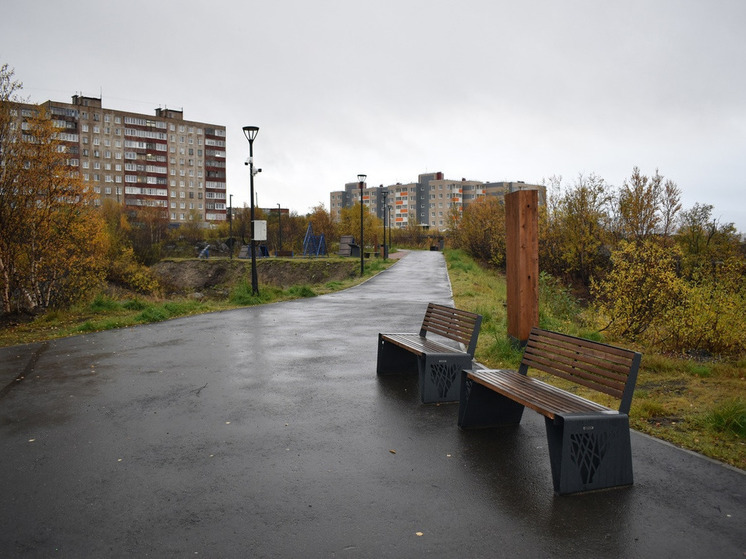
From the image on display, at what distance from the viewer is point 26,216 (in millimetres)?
13633

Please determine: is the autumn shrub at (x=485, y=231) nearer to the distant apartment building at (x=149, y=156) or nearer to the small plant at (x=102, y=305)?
the small plant at (x=102, y=305)

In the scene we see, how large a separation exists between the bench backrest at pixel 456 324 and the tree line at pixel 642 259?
13.2ft

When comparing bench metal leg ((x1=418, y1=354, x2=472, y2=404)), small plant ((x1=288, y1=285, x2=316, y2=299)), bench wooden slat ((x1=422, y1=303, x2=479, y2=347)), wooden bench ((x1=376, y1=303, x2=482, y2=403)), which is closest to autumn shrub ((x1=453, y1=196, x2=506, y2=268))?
small plant ((x1=288, y1=285, x2=316, y2=299))

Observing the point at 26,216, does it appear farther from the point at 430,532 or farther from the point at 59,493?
the point at 430,532

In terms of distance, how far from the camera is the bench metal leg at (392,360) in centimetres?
731

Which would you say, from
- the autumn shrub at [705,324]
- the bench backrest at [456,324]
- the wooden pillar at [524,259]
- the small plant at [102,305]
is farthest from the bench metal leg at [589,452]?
the small plant at [102,305]

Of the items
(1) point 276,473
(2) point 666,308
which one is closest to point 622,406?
(1) point 276,473

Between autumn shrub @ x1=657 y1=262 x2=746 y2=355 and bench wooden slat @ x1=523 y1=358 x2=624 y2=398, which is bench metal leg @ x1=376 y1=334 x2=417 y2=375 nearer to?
Result: bench wooden slat @ x1=523 y1=358 x2=624 y2=398

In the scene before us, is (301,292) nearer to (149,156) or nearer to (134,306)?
(134,306)

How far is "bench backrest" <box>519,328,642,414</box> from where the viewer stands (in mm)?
3951

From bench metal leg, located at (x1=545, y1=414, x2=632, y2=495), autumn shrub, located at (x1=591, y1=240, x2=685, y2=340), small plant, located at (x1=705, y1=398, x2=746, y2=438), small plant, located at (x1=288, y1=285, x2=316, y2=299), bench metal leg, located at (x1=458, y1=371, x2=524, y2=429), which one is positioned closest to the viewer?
bench metal leg, located at (x1=545, y1=414, x2=632, y2=495)

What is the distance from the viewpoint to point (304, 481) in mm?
3988

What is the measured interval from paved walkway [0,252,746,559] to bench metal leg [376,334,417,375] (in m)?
0.30

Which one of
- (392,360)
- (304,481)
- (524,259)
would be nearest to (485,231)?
(524,259)
